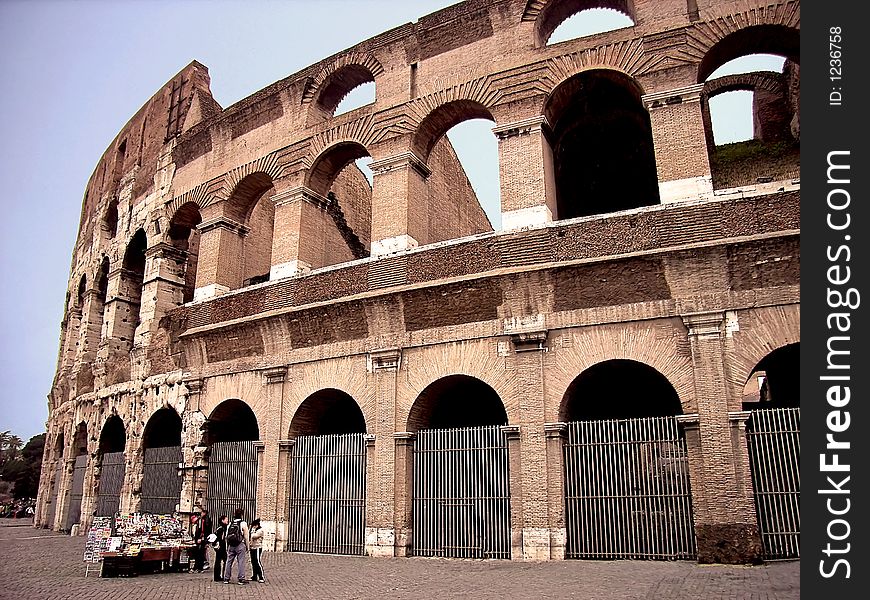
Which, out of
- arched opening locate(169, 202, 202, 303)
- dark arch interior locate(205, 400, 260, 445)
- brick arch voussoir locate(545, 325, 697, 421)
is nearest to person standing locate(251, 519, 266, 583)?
brick arch voussoir locate(545, 325, 697, 421)

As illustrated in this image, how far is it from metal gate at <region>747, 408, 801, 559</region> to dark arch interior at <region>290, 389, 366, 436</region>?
20.5 ft

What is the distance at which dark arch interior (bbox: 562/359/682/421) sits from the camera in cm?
1076

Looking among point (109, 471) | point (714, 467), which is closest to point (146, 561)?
point (109, 471)

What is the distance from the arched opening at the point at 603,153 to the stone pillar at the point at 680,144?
181 centimetres

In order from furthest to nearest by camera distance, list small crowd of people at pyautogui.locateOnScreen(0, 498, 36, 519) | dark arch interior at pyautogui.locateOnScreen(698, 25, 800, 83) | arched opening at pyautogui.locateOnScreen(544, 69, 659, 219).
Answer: small crowd of people at pyautogui.locateOnScreen(0, 498, 36, 519)
arched opening at pyautogui.locateOnScreen(544, 69, 659, 219)
dark arch interior at pyautogui.locateOnScreen(698, 25, 800, 83)

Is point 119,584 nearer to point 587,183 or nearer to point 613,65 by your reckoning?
point 613,65

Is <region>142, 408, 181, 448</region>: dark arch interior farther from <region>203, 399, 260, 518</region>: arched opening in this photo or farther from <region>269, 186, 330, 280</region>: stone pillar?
<region>269, 186, 330, 280</region>: stone pillar

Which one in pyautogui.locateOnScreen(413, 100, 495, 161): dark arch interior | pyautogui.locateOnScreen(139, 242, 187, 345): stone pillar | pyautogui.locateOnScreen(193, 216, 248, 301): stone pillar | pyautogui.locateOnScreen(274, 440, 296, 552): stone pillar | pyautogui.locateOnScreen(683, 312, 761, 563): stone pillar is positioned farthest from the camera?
pyautogui.locateOnScreen(139, 242, 187, 345): stone pillar

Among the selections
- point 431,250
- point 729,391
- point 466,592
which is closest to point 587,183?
point 431,250

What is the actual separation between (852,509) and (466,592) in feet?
11.5

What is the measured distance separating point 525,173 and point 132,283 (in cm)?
1070

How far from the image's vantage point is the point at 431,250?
10.3 metres

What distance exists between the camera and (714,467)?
8.05 m

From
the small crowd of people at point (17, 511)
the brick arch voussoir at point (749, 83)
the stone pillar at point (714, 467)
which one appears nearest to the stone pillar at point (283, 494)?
the stone pillar at point (714, 467)
